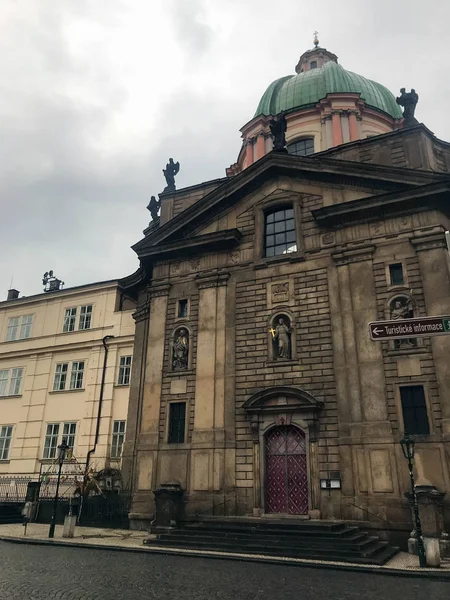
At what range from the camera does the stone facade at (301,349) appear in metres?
18.5

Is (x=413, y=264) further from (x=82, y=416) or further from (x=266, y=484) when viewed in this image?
(x=82, y=416)

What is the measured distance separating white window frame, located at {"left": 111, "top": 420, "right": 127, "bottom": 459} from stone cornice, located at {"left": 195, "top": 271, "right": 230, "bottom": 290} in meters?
9.53

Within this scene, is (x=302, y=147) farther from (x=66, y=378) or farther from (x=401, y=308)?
(x=66, y=378)

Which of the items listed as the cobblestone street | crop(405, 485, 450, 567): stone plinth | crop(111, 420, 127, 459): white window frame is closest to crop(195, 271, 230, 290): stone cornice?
crop(111, 420, 127, 459): white window frame

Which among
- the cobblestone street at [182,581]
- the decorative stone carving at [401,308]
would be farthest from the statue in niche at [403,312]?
the cobblestone street at [182,581]

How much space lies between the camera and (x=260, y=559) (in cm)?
1438

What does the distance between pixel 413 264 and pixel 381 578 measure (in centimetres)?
1203

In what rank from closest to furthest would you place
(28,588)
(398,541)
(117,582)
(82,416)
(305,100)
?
(28,588)
(117,582)
(398,541)
(82,416)
(305,100)

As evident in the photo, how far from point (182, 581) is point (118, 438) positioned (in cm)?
1784

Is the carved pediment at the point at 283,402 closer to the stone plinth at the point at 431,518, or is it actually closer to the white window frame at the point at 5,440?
the stone plinth at the point at 431,518

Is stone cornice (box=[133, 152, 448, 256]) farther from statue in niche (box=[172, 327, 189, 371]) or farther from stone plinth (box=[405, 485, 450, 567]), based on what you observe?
stone plinth (box=[405, 485, 450, 567])

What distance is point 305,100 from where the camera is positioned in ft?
122

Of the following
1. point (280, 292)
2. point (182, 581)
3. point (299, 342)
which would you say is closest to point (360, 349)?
point (299, 342)

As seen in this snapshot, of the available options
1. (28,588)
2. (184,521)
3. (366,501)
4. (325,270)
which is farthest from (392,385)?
(28,588)
